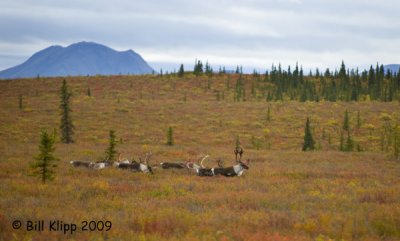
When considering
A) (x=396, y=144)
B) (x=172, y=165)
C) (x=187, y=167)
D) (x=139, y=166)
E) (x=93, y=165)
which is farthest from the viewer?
(x=396, y=144)

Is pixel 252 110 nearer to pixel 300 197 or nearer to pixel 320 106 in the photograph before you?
pixel 320 106

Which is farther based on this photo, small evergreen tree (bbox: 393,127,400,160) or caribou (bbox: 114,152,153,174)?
small evergreen tree (bbox: 393,127,400,160)

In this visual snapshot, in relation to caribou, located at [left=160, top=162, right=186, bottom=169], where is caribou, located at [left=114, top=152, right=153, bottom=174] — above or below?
above

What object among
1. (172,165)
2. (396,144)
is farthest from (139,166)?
(396,144)

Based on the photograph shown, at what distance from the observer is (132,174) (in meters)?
18.7

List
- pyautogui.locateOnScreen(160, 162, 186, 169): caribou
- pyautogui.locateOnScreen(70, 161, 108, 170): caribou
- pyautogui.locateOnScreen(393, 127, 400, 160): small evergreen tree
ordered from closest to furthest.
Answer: pyautogui.locateOnScreen(70, 161, 108, 170): caribou
pyautogui.locateOnScreen(160, 162, 186, 169): caribou
pyautogui.locateOnScreen(393, 127, 400, 160): small evergreen tree

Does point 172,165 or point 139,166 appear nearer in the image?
point 139,166

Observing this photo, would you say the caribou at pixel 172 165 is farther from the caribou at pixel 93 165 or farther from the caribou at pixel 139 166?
the caribou at pixel 93 165

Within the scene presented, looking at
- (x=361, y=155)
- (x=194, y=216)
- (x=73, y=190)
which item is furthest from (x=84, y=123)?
(x=194, y=216)

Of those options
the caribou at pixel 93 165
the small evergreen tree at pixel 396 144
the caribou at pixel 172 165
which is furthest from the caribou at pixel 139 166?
the small evergreen tree at pixel 396 144

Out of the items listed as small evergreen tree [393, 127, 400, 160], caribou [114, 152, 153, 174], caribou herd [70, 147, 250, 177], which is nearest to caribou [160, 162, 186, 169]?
caribou herd [70, 147, 250, 177]

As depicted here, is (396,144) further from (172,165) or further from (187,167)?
(172,165)

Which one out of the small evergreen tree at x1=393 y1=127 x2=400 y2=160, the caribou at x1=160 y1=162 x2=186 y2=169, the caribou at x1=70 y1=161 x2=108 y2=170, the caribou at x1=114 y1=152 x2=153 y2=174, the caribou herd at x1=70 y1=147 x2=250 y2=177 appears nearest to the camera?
the caribou herd at x1=70 y1=147 x2=250 y2=177

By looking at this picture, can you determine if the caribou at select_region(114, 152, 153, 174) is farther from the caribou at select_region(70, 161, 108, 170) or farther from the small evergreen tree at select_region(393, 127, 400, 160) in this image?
the small evergreen tree at select_region(393, 127, 400, 160)
